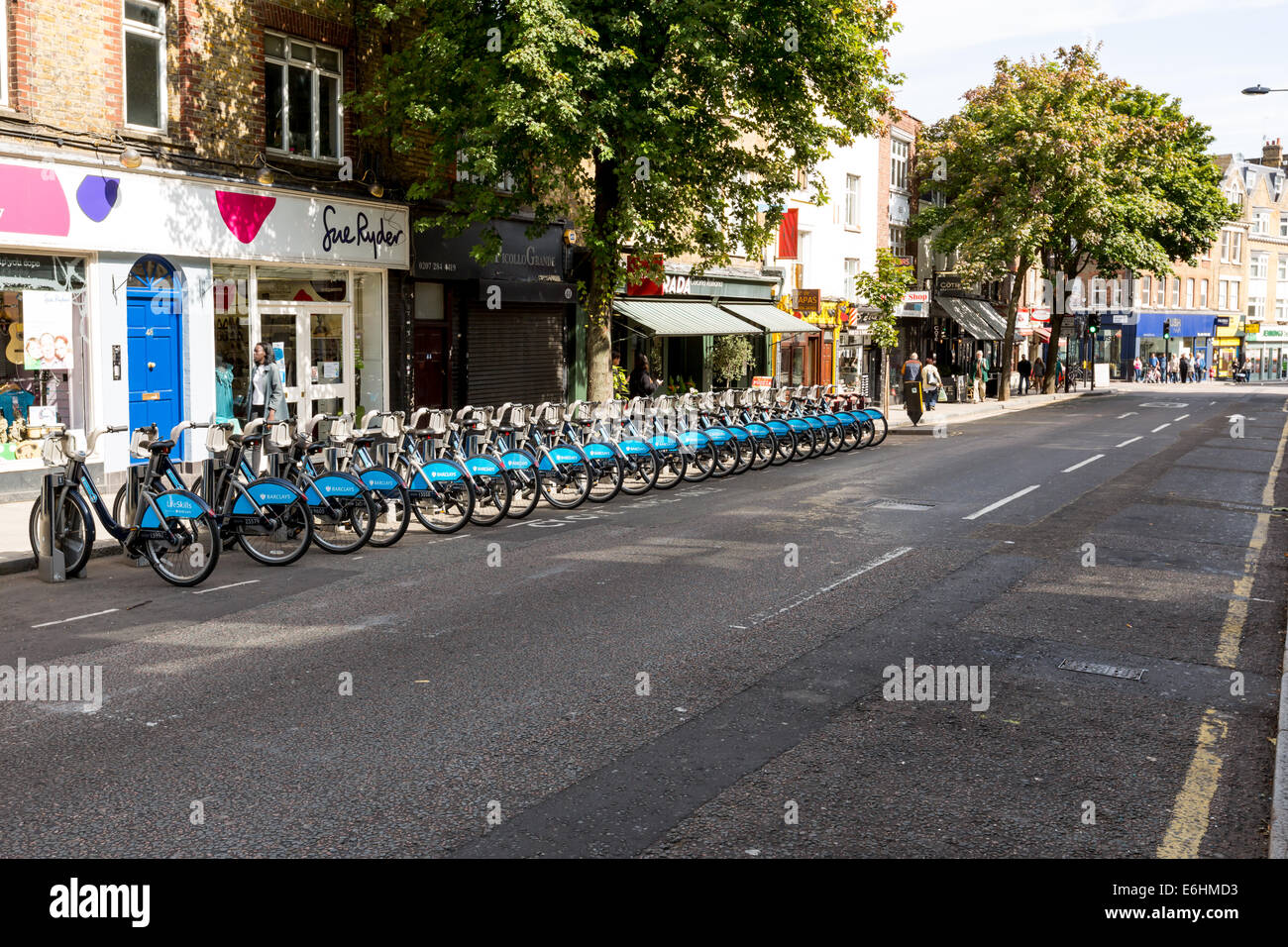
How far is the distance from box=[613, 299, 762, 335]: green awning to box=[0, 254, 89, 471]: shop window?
39.0 ft

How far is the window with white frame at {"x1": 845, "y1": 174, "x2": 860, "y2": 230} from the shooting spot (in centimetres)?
3975

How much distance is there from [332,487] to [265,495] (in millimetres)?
738

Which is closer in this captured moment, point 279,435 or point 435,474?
point 279,435

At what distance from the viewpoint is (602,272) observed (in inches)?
735

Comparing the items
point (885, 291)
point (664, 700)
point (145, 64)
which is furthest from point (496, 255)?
point (885, 291)

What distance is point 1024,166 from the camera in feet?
137

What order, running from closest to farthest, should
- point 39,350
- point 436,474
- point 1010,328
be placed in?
1. point 436,474
2. point 39,350
3. point 1010,328

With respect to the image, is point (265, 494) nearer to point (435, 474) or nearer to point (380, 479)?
point (380, 479)

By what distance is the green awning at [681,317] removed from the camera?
2544cm

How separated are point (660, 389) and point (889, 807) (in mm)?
23835

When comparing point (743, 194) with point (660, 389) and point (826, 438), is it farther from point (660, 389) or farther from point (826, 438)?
point (660, 389)

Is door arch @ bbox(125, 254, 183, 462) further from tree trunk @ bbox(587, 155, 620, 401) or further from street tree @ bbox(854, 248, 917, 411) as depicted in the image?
street tree @ bbox(854, 248, 917, 411)

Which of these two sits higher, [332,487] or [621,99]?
[621,99]
